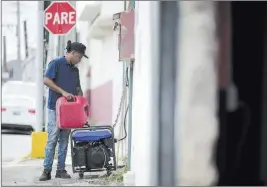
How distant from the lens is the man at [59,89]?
7570mm

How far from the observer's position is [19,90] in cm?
1867

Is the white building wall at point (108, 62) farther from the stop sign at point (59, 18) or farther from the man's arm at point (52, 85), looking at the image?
the man's arm at point (52, 85)

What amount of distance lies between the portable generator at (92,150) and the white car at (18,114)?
10352 mm

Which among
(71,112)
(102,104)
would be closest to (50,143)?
(71,112)

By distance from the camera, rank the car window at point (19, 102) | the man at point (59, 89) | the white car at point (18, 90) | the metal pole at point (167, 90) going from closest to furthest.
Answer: the metal pole at point (167, 90)
the man at point (59, 89)
the car window at point (19, 102)
the white car at point (18, 90)

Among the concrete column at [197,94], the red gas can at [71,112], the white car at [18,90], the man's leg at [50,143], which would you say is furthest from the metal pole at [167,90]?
the white car at [18,90]

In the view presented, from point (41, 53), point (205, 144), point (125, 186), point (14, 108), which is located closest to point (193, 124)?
point (205, 144)

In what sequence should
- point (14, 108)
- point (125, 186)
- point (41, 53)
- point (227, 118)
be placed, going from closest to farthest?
1. point (227, 118)
2. point (125, 186)
3. point (41, 53)
4. point (14, 108)

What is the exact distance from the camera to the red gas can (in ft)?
24.3

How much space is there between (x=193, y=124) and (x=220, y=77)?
0.51 meters

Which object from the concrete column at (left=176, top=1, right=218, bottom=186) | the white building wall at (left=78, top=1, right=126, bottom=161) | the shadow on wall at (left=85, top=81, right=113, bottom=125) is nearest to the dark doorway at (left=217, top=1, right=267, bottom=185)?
the concrete column at (left=176, top=1, right=218, bottom=186)

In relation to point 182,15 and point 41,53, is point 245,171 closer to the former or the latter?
point 182,15

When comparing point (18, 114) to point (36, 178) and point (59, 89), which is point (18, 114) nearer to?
point (36, 178)

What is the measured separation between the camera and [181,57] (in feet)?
17.9
